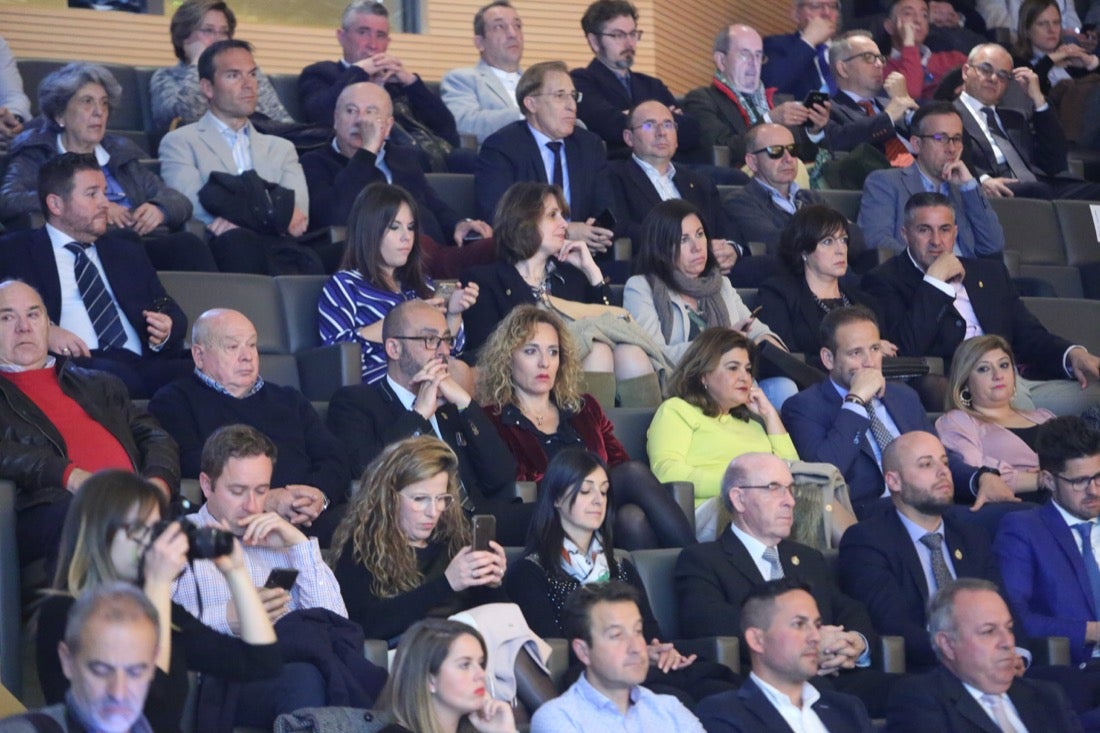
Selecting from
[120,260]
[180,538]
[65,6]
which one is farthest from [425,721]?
[65,6]

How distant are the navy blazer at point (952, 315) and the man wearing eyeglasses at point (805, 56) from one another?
6.26 feet

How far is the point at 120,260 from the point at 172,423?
700 mm

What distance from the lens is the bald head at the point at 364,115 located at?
20.2 ft

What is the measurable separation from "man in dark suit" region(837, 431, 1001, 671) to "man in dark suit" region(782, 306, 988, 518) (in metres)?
0.28

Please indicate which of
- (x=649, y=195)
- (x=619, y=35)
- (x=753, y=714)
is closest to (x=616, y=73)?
(x=619, y=35)

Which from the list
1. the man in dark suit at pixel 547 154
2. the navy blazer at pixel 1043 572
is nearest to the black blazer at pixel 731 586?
the navy blazer at pixel 1043 572

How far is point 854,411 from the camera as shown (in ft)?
17.7

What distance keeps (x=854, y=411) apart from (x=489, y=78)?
100 inches

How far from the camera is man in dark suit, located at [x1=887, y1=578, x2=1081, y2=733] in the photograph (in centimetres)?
430

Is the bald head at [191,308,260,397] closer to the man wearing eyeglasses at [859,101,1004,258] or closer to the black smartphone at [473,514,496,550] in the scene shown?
the black smartphone at [473,514,496,550]

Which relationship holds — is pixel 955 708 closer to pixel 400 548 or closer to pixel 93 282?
pixel 400 548

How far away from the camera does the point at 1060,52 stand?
8992 millimetres

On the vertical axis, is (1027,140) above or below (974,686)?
above

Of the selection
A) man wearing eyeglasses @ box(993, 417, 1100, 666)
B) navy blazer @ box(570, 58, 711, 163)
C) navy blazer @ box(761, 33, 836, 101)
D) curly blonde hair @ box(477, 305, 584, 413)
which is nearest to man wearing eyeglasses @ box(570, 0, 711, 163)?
navy blazer @ box(570, 58, 711, 163)
